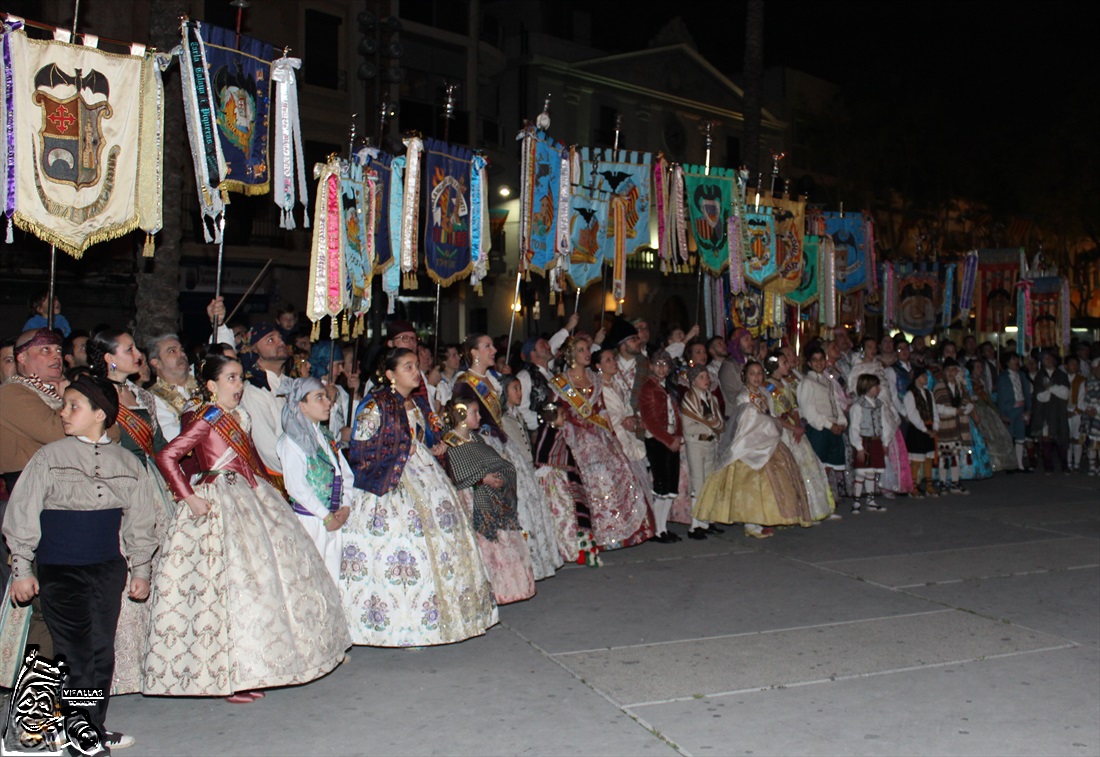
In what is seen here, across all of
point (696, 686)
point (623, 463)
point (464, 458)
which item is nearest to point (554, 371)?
point (623, 463)

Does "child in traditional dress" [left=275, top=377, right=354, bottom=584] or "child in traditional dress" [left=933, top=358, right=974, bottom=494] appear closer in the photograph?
"child in traditional dress" [left=275, top=377, right=354, bottom=584]

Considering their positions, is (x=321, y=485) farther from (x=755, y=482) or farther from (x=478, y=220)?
(x=755, y=482)

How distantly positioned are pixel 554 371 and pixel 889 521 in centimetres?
403

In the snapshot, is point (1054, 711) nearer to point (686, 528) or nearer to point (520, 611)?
point (520, 611)

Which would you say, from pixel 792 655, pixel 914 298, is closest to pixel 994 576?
pixel 792 655

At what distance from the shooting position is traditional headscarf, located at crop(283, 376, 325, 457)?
592cm

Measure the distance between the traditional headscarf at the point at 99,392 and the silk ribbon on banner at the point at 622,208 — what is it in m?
7.20

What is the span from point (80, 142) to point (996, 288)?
15238 millimetres

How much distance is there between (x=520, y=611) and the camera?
24.3 ft

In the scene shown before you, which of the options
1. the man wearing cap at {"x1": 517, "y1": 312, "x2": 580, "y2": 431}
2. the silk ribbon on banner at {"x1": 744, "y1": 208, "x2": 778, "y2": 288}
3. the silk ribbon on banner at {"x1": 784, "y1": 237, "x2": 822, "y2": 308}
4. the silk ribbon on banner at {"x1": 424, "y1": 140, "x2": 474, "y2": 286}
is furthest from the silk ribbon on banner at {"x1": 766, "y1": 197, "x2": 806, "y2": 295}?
the silk ribbon on banner at {"x1": 424, "y1": 140, "x2": 474, "y2": 286}

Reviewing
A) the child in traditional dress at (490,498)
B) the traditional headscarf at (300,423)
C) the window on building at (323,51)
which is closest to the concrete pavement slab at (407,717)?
the child in traditional dress at (490,498)

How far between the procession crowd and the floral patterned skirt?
0.01 metres

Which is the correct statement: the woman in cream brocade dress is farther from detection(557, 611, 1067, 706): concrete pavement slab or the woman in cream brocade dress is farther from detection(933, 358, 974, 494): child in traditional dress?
detection(933, 358, 974, 494): child in traditional dress

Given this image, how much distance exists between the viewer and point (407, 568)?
6.17 m
